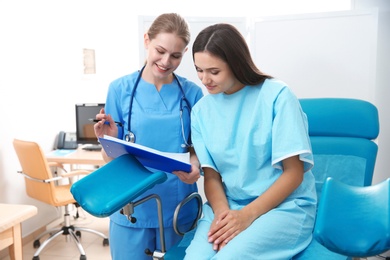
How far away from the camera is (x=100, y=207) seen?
1039 mm

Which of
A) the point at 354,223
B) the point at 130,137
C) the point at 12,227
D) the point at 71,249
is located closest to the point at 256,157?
the point at 130,137

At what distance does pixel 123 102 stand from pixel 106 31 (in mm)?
2988

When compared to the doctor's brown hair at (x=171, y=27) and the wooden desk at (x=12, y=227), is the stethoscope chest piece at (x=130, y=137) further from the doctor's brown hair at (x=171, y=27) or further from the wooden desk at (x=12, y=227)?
the wooden desk at (x=12, y=227)

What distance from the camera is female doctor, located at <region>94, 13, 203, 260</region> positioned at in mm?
1376

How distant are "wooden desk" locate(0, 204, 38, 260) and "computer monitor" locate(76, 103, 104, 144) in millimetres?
1294

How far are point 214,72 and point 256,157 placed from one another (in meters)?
0.29

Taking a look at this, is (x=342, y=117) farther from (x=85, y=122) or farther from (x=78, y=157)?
(x=85, y=122)

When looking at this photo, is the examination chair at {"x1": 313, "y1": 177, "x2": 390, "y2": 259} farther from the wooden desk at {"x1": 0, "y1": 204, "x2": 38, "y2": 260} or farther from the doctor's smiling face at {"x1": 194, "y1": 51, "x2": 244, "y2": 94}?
the wooden desk at {"x1": 0, "y1": 204, "x2": 38, "y2": 260}

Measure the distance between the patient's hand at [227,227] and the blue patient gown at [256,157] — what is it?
0.09ft

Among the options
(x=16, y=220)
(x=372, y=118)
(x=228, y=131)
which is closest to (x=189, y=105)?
(x=228, y=131)

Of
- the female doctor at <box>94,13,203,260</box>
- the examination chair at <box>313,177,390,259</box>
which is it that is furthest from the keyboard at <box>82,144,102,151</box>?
the examination chair at <box>313,177,390,259</box>

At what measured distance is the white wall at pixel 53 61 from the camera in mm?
2697

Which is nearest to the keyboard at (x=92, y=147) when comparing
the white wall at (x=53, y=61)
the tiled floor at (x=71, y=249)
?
the white wall at (x=53, y=61)

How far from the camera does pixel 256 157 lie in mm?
1213
